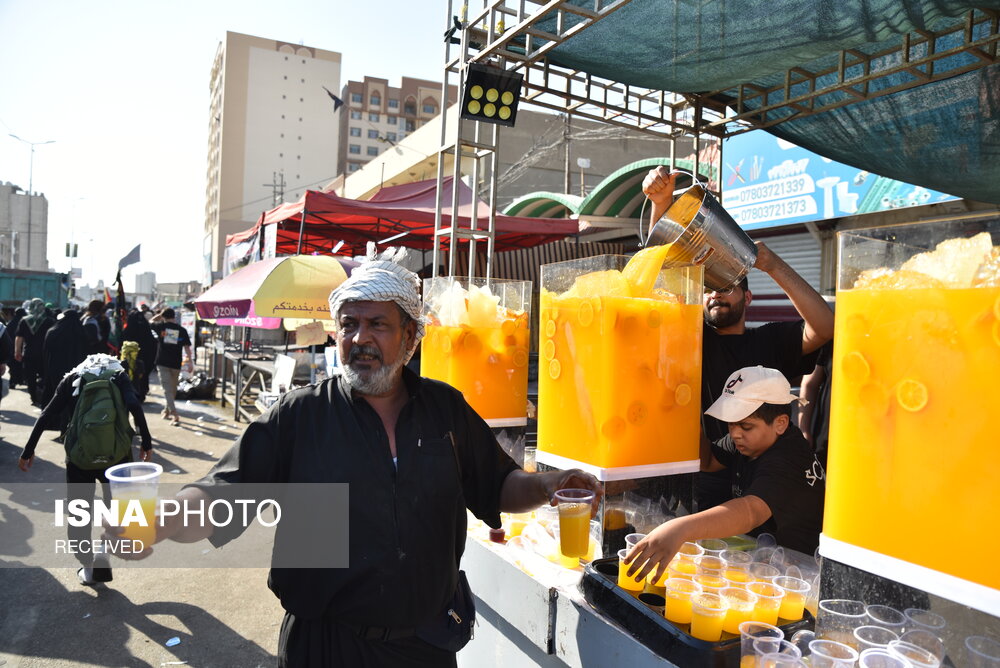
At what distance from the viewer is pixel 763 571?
1.93 m

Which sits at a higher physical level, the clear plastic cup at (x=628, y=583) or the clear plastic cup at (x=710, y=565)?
the clear plastic cup at (x=710, y=565)

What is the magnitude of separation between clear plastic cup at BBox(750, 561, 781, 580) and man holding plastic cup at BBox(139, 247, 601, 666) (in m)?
0.51

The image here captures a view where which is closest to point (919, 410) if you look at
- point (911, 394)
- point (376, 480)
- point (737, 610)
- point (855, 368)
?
point (911, 394)

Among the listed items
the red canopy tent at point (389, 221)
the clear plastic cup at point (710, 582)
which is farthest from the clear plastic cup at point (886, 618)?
the red canopy tent at point (389, 221)

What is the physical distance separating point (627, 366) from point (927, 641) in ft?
3.40

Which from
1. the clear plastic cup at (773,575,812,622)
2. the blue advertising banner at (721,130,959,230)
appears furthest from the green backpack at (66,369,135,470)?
the blue advertising banner at (721,130,959,230)

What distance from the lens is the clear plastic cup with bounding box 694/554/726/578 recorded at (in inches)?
75.8

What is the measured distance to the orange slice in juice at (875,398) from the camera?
4.10 feet

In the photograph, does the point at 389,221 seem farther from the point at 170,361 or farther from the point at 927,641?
the point at 927,641

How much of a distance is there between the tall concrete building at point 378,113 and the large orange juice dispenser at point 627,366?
75339mm

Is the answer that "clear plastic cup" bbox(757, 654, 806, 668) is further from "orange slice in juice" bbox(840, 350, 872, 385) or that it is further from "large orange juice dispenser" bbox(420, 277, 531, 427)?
"large orange juice dispenser" bbox(420, 277, 531, 427)

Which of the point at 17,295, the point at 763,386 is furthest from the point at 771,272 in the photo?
the point at 17,295

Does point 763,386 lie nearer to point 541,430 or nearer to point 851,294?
point 541,430

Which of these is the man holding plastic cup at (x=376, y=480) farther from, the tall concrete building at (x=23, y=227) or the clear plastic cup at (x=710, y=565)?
the tall concrete building at (x=23, y=227)
